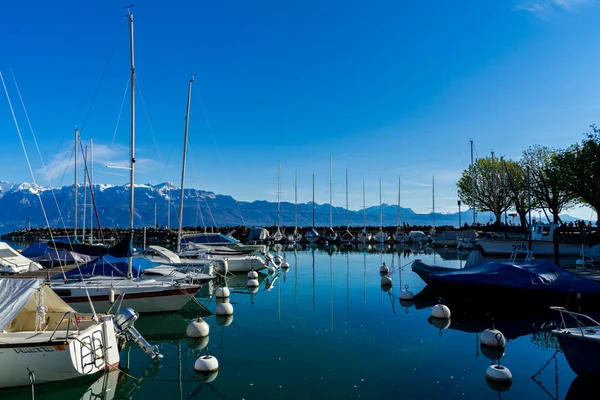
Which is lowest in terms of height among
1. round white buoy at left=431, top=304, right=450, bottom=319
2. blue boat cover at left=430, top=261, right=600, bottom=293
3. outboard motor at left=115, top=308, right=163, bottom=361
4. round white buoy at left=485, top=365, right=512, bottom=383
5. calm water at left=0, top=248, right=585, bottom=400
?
calm water at left=0, top=248, right=585, bottom=400

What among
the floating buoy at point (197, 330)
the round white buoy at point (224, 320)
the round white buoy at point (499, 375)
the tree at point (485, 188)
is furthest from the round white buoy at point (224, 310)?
the tree at point (485, 188)

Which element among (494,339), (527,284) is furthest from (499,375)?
(527,284)

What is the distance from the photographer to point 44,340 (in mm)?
11078

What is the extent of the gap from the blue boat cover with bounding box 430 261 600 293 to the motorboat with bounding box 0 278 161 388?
1588cm

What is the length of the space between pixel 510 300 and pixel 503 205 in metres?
58.1

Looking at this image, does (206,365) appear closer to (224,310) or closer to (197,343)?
(197,343)

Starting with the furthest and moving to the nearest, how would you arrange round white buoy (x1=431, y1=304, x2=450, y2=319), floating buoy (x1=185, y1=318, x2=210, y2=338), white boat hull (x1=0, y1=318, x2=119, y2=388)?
1. round white buoy (x1=431, y1=304, x2=450, y2=319)
2. floating buoy (x1=185, y1=318, x2=210, y2=338)
3. white boat hull (x1=0, y1=318, x2=119, y2=388)

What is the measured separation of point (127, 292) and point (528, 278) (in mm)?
18998

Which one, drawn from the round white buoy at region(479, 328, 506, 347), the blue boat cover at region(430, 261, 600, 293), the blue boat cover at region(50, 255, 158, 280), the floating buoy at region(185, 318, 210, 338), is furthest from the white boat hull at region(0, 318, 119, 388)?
the blue boat cover at region(430, 261, 600, 293)

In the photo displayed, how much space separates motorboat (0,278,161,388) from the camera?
11.0m

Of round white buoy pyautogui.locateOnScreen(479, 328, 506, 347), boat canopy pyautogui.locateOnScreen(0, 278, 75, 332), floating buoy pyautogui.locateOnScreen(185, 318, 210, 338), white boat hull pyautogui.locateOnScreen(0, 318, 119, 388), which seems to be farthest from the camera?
floating buoy pyautogui.locateOnScreen(185, 318, 210, 338)

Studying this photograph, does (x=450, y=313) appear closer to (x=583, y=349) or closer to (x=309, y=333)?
(x=309, y=333)

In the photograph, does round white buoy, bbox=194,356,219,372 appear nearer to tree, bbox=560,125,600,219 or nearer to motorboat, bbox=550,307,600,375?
motorboat, bbox=550,307,600,375

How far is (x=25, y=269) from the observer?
30.5 metres
